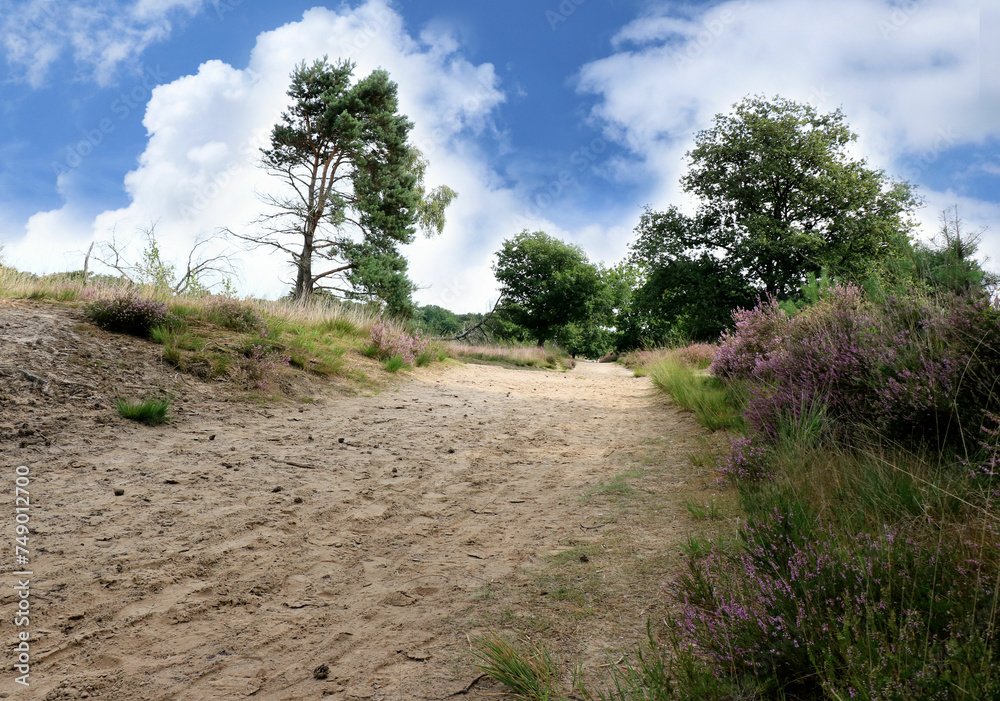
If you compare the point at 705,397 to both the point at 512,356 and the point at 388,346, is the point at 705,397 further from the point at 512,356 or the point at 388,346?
the point at 512,356

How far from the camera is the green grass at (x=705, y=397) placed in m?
5.75

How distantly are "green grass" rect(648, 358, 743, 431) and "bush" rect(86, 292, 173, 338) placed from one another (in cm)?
780

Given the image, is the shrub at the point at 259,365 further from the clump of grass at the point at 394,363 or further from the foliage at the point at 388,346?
the foliage at the point at 388,346

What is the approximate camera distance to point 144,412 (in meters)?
5.53

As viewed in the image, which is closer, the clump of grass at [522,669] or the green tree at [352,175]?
the clump of grass at [522,669]

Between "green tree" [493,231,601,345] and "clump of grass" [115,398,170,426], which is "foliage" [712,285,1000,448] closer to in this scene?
"clump of grass" [115,398,170,426]

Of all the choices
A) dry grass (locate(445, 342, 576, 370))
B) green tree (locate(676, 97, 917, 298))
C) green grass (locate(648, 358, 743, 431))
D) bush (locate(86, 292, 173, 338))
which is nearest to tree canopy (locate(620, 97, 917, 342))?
green tree (locate(676, 97, 917, 298))

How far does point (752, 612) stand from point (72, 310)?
994 centimetres

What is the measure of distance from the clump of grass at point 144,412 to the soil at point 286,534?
0.13 m

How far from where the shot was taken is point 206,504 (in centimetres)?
379

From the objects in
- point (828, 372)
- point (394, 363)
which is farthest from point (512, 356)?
point (828, 372)

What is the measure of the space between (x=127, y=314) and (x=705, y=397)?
8.29 m

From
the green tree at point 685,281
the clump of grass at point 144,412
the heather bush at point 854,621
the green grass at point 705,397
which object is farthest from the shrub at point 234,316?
the green tree at point 685,281

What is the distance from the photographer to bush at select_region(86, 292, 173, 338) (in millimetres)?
7762
